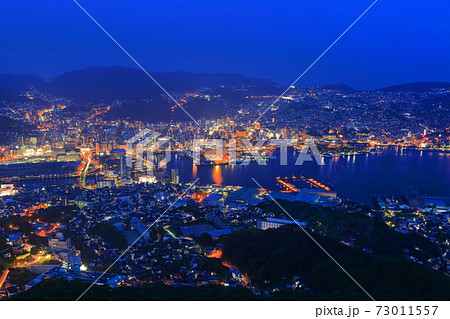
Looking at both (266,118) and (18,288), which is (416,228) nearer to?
(18,288)

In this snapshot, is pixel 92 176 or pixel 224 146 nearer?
pixel 92 176

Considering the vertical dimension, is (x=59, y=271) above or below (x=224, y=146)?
below

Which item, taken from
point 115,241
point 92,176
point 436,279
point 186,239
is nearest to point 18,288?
point 115,241

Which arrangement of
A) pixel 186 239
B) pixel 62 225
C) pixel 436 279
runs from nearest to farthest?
pixel 436 279
pixel 186 239
pixel 62 225

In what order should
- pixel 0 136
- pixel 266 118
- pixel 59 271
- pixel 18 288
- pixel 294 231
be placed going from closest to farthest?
1. pixel 18 288
2. pixel 59 271
3. pixel 294 231
4. pixel 0 136
5. pixel 266 118

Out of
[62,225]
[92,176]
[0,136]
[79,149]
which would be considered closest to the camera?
[62,225]

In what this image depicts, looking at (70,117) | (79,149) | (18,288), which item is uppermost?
(70,117)

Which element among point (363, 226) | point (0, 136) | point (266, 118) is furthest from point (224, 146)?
point (363, 226)

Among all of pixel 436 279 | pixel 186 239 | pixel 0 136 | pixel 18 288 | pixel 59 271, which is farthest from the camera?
pixel 0 136

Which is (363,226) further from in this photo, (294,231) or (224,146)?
(224,146)
